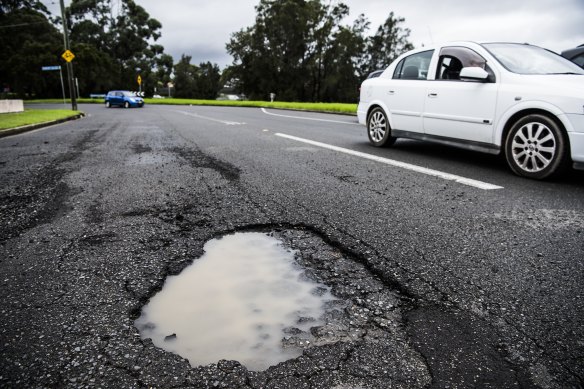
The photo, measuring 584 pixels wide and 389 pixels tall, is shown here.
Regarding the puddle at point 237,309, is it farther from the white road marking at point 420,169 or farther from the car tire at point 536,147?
the car tire at point 536,147

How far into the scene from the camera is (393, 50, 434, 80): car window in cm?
593

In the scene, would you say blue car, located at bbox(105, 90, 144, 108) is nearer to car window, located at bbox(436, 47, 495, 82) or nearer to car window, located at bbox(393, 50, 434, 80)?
car window, located at bbox(393, 50, 434, 80)

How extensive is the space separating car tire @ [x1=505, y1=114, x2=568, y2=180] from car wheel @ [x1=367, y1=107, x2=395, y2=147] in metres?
2.22

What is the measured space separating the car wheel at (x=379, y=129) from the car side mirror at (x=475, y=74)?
6.12 feet

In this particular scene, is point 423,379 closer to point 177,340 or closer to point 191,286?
point 177,340

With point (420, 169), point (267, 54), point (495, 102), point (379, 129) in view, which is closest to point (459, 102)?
point (495, 102)

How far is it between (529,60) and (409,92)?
1.66m

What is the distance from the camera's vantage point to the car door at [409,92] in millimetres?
5919

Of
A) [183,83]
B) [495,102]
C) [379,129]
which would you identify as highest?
[183,83]

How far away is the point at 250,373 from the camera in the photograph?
150 centimetres

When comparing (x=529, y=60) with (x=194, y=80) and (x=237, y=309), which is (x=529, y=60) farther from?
(x=194, y=80)

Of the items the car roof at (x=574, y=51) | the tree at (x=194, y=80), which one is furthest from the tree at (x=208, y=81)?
the car roof at (x=574, y=51)

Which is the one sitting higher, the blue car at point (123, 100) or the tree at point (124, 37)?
the tree at point (124, 37)

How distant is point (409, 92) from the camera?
608cm
